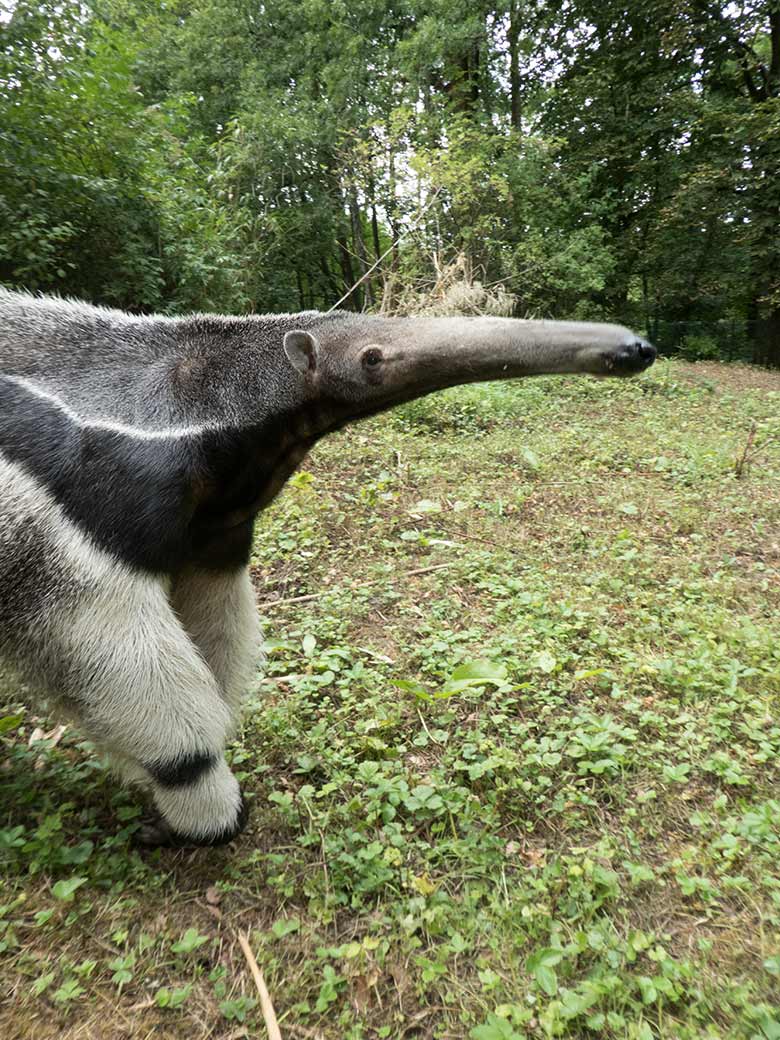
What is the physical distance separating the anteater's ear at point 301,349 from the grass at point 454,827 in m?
1.41

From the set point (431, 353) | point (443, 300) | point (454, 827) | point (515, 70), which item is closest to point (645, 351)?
point (431, 353)

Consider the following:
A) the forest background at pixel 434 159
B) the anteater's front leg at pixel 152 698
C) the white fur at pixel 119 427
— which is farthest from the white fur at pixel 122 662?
the forest background at pixel 434 159

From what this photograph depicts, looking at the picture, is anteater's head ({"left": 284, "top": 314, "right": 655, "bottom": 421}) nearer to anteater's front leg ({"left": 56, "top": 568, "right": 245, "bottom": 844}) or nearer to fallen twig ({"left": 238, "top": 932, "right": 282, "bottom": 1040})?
anteater's front leg ({"left": 56, "top": 568, "right": 245, "bottom": 844})

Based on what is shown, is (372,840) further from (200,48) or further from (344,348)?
(200,48)

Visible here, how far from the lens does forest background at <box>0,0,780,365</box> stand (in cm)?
705

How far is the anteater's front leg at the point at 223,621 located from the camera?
2.33 meters

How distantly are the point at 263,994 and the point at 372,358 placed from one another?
173 centimetres

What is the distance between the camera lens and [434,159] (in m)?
11.2

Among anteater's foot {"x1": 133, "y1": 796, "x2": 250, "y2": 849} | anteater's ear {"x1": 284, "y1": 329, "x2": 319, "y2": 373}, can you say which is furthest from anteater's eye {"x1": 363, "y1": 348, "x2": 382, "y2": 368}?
anteater's foot {"x1": 133, "y1": 796, "x2": 250, "y2": 849}

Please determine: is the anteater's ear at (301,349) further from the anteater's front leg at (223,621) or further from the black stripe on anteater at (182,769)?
the black stripe on anteater at (182,769)

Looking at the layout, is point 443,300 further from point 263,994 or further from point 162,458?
point 263,994

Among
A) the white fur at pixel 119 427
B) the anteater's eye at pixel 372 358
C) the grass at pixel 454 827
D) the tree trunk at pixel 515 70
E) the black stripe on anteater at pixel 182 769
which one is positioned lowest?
the grass at pixel 454 827

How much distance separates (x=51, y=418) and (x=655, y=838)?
225 centimetres

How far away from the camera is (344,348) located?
1.98 metres
